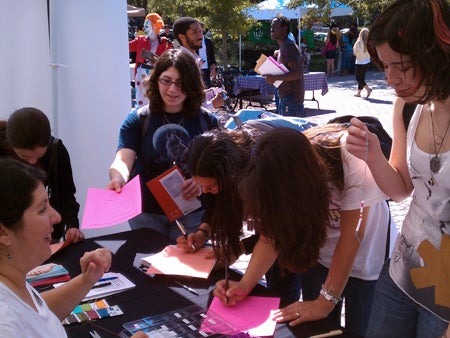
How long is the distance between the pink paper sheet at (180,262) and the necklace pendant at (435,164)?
2.85ft

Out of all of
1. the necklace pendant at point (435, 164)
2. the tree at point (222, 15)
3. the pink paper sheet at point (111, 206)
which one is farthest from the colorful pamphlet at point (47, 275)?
the tree at point (222, 15)

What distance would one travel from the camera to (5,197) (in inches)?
48.6

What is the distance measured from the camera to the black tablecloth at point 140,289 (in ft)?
5.08

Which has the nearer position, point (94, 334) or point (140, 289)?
point (94, 334)

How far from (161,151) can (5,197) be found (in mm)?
1332

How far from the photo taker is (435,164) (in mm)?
1385

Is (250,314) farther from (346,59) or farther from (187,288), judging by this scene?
(346,59)

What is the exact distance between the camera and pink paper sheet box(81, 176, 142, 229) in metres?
2.01

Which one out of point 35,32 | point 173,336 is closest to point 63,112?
point 35,32

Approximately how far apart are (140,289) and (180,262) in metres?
0.24

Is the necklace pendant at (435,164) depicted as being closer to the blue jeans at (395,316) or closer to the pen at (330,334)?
the blue jeans at (395,316)

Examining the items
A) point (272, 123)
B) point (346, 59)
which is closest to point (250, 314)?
point (272, 123)

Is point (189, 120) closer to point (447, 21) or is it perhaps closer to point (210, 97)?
point (447, 21)

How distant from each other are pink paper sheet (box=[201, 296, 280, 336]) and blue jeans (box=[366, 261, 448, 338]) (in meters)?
0.31
